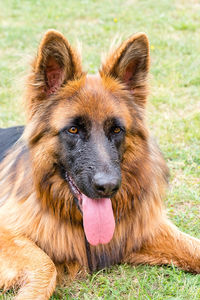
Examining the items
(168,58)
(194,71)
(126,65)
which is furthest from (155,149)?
(168,58)

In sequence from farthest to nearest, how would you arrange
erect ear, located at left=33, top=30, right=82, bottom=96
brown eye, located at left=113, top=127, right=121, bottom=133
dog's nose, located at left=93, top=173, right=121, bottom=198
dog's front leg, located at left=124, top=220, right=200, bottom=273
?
dog's front leg, located at left=124, top=220, right=200, bottom=273 < brown eye, located at left=113, top=127, right=121, bottom=133 < erect ear, located at left=33, top=30, right=82, bottom=96 < dog's nose, located at left=93, top=173, right=121, bottom=198

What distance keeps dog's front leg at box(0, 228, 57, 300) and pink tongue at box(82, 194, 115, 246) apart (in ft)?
1.42

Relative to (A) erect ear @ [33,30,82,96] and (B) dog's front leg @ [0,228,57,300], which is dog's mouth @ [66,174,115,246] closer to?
(B) dog's front leg @ [0,228,57,300]

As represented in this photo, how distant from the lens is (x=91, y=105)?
147 inches

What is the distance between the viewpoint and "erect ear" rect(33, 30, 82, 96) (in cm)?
364

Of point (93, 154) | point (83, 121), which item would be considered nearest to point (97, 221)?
point (93, 154)

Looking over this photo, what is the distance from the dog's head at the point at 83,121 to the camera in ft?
12.0

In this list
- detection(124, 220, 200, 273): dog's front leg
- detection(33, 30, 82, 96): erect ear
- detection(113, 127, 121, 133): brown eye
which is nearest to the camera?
detection(33, 30, 82, 96): erect ear

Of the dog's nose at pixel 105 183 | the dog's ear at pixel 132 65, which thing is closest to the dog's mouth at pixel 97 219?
the dog's nose at pixel 105 183

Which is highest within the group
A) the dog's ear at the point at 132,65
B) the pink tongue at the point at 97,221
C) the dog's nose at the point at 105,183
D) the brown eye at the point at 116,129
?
the dog's ear at the point at 132,65

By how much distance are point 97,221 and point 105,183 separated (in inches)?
18.0

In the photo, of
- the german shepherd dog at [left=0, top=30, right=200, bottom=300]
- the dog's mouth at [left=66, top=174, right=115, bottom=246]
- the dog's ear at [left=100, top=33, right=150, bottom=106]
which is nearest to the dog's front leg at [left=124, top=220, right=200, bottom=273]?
the german shepherd dog at [left=0, top=30, right=200, bottom=300]

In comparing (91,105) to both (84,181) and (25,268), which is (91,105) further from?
(25,268)

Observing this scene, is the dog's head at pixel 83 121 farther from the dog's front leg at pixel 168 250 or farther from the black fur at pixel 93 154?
the dog's front leg at pixel 168 250
